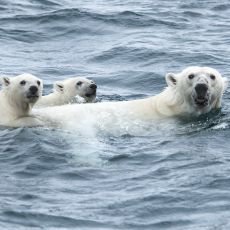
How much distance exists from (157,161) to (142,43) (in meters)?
9.23

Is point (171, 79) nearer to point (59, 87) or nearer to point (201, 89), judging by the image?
point (201, 89)

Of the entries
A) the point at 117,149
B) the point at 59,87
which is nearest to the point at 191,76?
the point at 117,149

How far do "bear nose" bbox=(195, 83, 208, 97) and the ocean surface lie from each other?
538 mm

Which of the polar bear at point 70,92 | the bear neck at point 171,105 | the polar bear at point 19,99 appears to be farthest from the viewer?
the polar bear at point 70,92

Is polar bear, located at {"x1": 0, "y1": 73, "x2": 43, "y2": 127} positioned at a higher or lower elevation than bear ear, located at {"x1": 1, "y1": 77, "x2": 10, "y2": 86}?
lower

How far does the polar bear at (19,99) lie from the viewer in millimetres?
13797

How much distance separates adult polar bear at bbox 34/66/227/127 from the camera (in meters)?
13.6

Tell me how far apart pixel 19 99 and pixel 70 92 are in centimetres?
198

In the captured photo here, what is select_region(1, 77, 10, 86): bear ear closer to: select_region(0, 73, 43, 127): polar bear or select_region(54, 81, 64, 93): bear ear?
select_region(0, 73, 43, 127): polar bear

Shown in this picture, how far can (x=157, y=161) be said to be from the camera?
39.5 ft

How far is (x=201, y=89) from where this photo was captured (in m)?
13.4

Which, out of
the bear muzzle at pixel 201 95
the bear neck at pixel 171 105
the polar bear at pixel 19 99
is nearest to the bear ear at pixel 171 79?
the bear neck at pixel 171 105

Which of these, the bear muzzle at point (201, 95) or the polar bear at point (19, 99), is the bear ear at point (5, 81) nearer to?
the polar bear at point (19, 99)

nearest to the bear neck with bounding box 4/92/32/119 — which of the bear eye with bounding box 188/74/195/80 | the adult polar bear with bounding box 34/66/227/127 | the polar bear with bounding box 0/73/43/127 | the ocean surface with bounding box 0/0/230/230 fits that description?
the polar bear with bounding box 0/73/43/127
